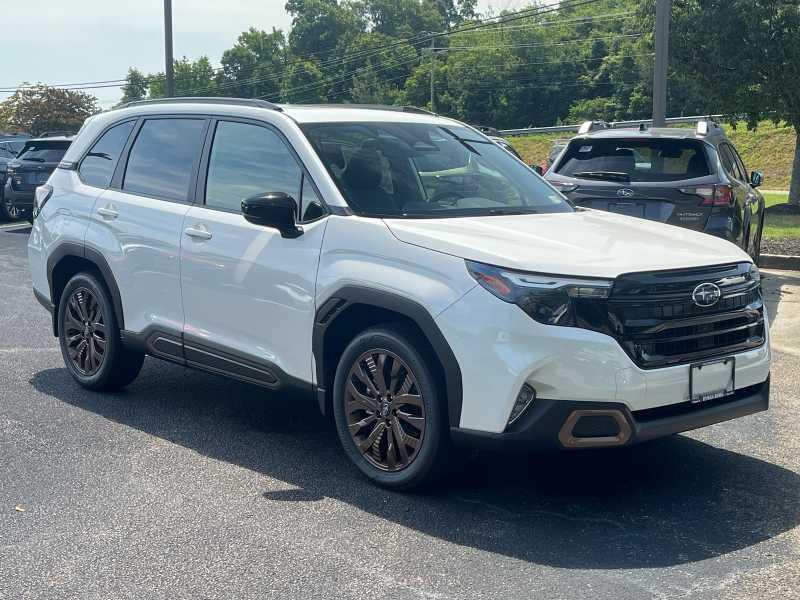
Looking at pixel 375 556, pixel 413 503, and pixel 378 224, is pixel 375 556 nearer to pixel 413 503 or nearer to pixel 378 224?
pixel 413 503

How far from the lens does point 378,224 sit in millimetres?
4969

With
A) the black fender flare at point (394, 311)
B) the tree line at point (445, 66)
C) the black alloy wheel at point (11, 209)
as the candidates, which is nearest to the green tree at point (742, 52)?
the black alloy wheel at point (11, 209)

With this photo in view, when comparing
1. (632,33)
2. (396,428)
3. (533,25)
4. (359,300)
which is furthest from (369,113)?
(533,25)

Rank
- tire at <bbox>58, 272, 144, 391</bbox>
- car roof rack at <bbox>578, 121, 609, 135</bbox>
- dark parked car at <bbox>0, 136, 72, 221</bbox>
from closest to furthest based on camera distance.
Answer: tire at <bbox>58, 272, 144, 391</bbox>
car roof rack at <bbox>578, 121, 609, 135</bbox>
dark parked car at <bbox>0, 136, 72, 221</bbox>

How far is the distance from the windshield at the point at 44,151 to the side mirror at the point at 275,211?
1600 centimetres

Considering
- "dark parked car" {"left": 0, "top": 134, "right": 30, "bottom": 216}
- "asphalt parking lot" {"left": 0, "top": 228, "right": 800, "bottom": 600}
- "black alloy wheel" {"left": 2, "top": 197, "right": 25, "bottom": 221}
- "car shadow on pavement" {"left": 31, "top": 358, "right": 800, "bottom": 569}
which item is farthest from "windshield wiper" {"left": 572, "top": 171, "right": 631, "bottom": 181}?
"dark parked car" {"left": 0, "top": 134, "right": 30, "bottom": 216}

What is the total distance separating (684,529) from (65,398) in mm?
4110

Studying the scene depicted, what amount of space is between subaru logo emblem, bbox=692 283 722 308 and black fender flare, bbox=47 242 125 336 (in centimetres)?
353

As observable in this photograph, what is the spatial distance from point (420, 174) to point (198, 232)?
128 centimetres

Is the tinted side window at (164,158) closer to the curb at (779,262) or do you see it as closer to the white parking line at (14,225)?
the curb at (779,262)

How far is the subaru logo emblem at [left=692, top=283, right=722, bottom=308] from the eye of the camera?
459cm

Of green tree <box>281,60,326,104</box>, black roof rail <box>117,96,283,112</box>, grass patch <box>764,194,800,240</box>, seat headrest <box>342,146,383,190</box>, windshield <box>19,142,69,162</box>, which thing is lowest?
grass patch <box>764,194,800,240</box>

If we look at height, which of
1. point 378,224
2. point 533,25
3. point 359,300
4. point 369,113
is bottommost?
point 359,300

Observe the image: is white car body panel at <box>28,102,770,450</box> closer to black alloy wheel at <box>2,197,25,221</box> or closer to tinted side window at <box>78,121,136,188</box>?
tinted side window at <box>78,121,136,188</box>
